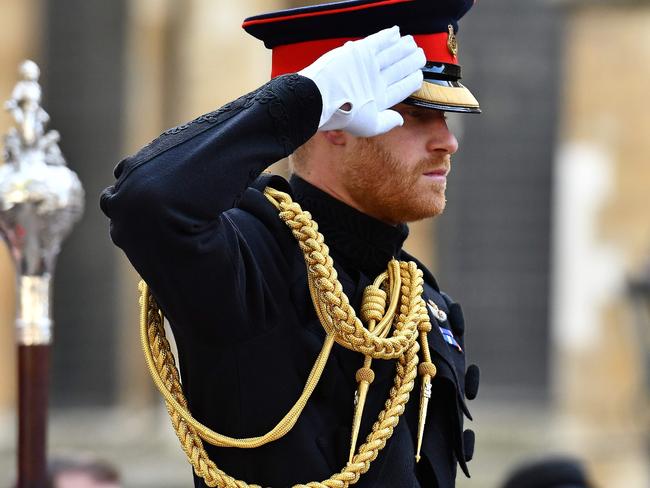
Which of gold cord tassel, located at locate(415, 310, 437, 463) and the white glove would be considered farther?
gold cord tassel, located at locate(415, 310, 437, 463)

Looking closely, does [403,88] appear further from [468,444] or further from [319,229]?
[468,444]

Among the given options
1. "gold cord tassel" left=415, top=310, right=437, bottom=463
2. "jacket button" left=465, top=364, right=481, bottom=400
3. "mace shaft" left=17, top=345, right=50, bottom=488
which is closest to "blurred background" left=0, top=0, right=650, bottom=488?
"mace shaft" left=17, top=345, right=50, bottom=488

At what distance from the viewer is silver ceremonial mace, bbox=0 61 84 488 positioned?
3711 mm

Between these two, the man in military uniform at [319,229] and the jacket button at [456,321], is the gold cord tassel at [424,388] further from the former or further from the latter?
the jacket button at [456,321]

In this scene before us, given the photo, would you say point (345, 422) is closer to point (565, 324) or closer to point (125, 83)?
point (565, 324)

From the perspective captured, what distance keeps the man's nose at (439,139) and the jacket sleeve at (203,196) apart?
0.35 m

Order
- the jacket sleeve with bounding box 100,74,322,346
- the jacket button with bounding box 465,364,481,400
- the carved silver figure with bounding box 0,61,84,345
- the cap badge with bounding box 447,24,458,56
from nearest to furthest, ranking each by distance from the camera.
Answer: the jacket sleeve with bounding box 100,74,322,346
the cap badge with bounding box 447,24,458,56
the jacket button with bounding box 465,364,481,400
the carved silver figure with bounding box 0,61,84,345

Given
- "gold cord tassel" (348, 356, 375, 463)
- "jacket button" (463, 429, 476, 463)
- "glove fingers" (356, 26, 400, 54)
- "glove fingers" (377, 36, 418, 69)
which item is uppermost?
"glove fingers" (356, 26, 400, 54)

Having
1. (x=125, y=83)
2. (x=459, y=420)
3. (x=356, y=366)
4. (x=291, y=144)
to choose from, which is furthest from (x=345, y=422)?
(x=125, y=83)

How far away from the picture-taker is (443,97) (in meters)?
3.16

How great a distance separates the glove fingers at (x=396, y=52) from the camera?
117 inches

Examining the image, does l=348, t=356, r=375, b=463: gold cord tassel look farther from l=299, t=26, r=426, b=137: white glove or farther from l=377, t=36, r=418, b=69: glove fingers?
l=377, t=36, r=418, b=69: glove fingers

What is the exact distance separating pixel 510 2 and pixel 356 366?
9566 millimetres

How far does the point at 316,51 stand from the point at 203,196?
557 mm
